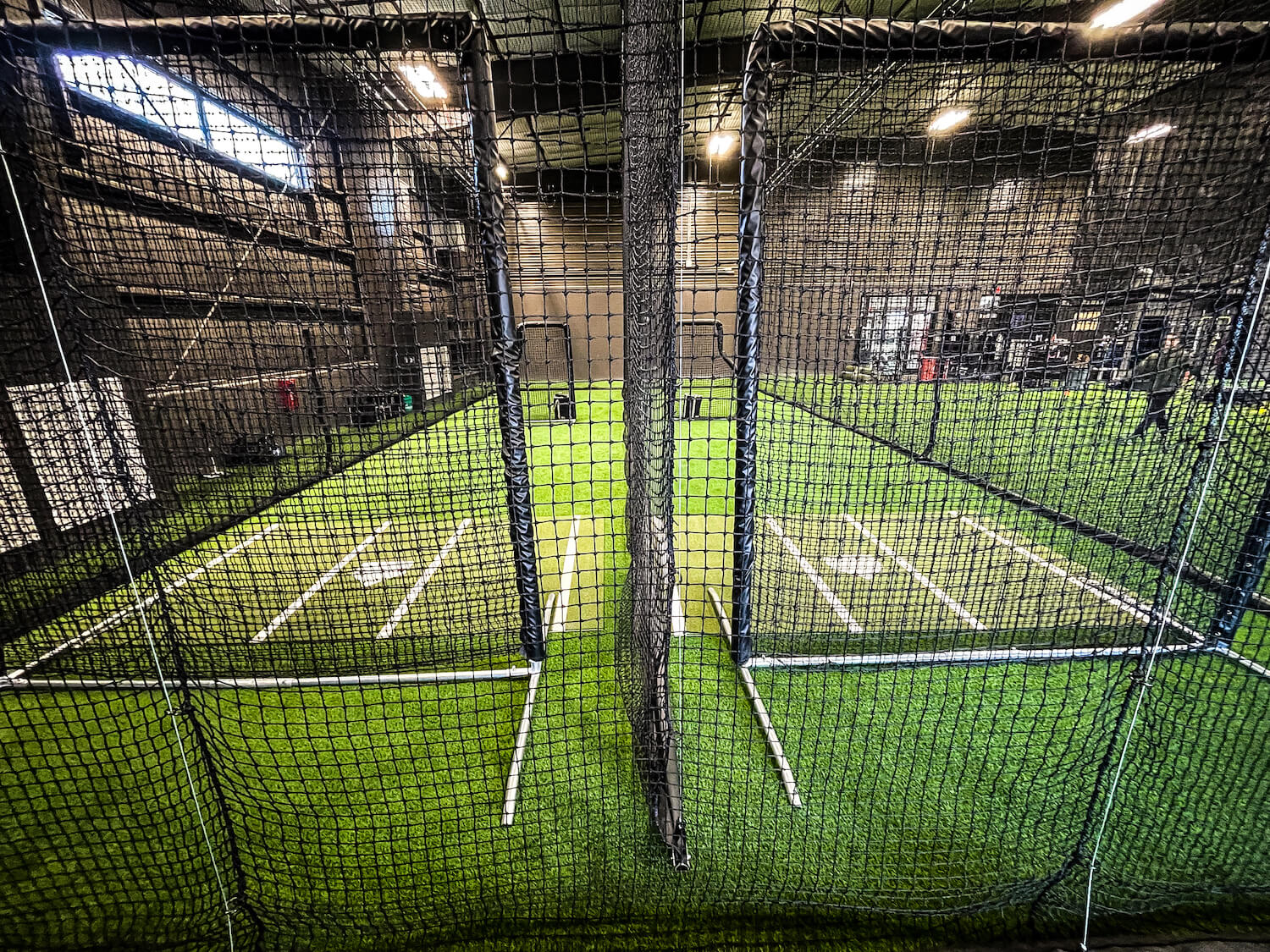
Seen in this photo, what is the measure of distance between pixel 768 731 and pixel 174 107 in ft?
11.0

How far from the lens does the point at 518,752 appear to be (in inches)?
91.0

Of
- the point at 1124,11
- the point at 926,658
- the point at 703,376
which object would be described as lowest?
the point at 926,658

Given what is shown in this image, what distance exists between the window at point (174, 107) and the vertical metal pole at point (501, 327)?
2.34 ft

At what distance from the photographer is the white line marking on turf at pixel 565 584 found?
132 inches

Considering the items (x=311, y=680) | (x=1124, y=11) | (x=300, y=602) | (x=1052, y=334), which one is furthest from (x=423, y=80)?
(x=1124, y=11)

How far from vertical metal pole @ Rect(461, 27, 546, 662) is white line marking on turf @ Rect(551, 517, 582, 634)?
0.24m

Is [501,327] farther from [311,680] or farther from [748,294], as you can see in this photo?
[311,680]

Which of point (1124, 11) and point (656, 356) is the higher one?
point (1124, 11)

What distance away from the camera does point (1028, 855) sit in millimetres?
1946

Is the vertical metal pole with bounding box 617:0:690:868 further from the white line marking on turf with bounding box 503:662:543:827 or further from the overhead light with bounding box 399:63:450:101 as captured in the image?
the overhead light with bounding box 399:63:450:101

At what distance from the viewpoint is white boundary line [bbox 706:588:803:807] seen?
2.18 m

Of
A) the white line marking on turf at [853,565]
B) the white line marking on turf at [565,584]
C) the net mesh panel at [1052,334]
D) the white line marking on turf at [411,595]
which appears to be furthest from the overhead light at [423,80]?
the white line marking on turf at [853,565]

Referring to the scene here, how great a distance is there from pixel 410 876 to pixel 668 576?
1.45 meters

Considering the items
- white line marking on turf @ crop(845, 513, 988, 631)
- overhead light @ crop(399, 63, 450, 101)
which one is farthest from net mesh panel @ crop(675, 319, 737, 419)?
overhead light @ crop(399, 63, 450, 101)
